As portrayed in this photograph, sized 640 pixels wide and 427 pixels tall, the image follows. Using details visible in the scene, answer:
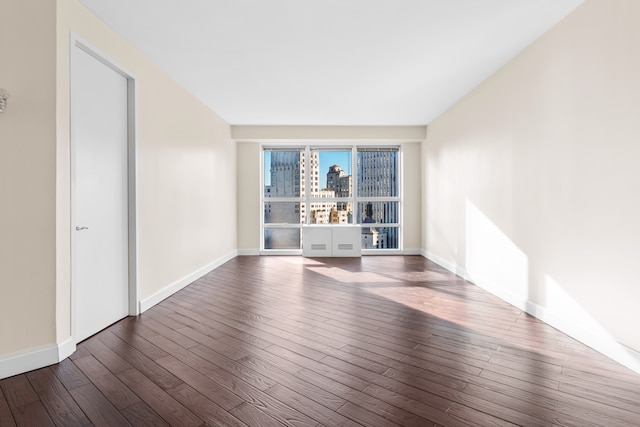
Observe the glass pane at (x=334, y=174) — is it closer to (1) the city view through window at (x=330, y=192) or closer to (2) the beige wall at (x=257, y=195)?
(1) the city view through window at (x=330, y=192)

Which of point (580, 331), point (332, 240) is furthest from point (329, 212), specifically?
point (580, 331)

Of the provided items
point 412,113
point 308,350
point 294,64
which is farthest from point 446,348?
point 412,113

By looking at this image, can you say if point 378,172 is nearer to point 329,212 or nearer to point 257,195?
point 329,212

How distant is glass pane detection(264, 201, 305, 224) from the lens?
707 centimetres

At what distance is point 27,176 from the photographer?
2.10 m

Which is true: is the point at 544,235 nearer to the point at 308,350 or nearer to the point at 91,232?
the point at 308,350

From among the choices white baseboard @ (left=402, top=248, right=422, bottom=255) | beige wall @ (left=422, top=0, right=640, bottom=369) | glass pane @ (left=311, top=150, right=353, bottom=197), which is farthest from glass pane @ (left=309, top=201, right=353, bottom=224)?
beige wall @ (left=422, top=0, right=640, bottom=369)

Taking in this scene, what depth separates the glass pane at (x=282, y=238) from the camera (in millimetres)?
7055

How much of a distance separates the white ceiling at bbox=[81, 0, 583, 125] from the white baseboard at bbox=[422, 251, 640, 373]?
101 inches

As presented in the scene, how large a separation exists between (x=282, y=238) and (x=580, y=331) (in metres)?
5.44

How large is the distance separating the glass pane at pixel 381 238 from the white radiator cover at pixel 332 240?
48 cm

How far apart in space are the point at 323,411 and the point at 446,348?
1186mm

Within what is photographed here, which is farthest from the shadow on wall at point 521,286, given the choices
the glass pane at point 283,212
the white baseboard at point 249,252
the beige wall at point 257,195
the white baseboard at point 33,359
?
the white baseboard at point 249,252

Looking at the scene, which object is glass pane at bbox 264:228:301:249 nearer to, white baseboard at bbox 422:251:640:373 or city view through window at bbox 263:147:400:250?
city view through window at bbox 263:147:400:250
